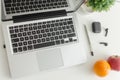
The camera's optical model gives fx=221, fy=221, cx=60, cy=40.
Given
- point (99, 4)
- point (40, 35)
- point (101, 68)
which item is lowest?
point (101, 68)

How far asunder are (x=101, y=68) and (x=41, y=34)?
29 centimetres

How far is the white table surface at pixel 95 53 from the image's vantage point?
87 centimetres

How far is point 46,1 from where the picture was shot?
944 mm

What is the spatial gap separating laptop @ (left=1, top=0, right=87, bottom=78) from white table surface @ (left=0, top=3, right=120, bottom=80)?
0.03 m

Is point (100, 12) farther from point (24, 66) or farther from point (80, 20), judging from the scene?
point (24, 66)

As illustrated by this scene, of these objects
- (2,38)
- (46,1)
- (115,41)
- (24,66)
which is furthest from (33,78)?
(115,41)

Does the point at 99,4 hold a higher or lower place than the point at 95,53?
higher

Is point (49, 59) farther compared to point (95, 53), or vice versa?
point (95, 53)

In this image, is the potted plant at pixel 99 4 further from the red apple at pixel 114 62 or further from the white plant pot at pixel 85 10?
the red apple at pixel 114 62

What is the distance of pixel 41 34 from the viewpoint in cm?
90

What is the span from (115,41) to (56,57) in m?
0.31

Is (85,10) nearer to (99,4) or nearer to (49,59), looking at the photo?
(99,4)

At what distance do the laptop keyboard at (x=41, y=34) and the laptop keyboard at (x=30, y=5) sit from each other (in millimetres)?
63

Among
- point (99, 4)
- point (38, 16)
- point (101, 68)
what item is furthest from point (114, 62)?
point (38, 16)
